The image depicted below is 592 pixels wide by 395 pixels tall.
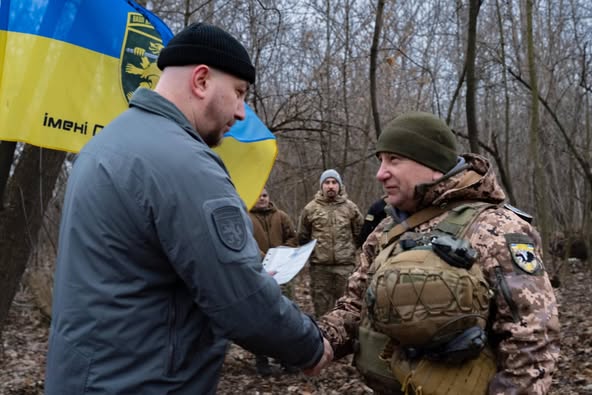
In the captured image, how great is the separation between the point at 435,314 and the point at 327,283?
224 inches

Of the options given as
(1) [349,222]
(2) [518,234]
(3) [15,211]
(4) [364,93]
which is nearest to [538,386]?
(2) [518,234]

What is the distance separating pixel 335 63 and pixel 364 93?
6.59 feet

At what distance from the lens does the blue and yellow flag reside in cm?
381

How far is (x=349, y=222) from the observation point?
24.9 ft

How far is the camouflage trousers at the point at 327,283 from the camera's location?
7543 millimetres

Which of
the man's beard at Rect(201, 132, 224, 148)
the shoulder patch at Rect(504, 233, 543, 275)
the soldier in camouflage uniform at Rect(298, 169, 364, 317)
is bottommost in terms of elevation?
the soldier in camouflage uniform at Rect(298, 169, 364, 317)

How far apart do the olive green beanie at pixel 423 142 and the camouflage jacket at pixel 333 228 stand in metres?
5.08

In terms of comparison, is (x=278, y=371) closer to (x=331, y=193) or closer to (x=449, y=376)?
(x=331, y=193)

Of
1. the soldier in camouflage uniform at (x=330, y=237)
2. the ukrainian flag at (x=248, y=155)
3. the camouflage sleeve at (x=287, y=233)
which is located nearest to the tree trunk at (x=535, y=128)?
the soldier in camouflage uniform at (x=330, y=237)

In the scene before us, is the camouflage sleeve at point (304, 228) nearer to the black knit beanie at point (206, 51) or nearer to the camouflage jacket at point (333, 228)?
the camouflage jacket at point (333, 228)

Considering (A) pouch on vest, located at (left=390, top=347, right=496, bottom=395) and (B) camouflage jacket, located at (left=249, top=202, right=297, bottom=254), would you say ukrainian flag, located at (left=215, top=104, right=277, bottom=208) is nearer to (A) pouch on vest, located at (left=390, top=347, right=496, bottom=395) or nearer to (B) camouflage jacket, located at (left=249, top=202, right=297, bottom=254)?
(B) camouflage jacket, located at (left=249, top=202, right=297, bottom=254)

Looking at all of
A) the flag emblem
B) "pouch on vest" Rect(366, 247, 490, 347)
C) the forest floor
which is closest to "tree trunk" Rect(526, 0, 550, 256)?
the forest floor

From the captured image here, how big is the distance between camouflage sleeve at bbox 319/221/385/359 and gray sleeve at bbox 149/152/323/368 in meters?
0.69

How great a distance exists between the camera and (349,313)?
2.64 metres
